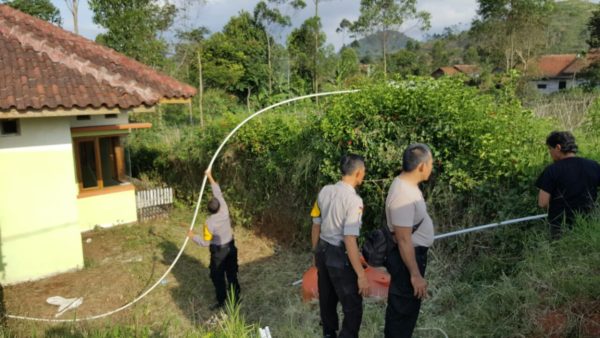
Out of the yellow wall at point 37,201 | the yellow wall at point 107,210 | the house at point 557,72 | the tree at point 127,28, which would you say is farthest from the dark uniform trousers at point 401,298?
the house at point 557,72

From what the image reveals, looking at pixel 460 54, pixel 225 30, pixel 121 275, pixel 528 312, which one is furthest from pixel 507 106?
pixel 460 54

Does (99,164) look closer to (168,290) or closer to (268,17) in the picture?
(168,290)

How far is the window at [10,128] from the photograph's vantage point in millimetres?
6228

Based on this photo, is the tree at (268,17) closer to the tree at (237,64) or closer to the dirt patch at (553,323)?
the tree at (237,64)

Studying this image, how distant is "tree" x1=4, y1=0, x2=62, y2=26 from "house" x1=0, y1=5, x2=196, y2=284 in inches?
751

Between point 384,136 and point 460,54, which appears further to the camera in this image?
point 460,54

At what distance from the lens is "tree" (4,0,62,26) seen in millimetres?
22703

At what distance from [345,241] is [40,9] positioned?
88.9ft

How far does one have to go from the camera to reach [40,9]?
23328 mm

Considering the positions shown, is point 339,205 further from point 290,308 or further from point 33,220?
point 33,220

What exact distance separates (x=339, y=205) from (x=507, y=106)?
3.12 m

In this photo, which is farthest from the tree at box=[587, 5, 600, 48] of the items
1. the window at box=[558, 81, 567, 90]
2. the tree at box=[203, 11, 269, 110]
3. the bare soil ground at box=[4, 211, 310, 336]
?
the bare soil ground at box=[4, 211, 310, 336]

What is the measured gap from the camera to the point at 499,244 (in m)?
4.39

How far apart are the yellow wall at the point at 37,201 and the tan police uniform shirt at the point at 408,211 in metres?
5.81
